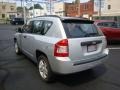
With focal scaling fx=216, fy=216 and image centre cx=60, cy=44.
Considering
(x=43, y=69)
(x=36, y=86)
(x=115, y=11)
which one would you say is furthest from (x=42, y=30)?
(x=115, y=11)

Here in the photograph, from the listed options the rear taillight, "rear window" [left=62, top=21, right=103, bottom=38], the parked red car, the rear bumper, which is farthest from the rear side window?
the parked red car

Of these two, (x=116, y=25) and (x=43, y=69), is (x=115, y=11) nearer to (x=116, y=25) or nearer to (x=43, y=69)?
(x=116, y=25)

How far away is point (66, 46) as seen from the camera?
5.21 metres

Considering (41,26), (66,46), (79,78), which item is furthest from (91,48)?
(41,26)

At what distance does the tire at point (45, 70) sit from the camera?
575 cm

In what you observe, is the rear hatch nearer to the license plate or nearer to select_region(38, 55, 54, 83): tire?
the license plate

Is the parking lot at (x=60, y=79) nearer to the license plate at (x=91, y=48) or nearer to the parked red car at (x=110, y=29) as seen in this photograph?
the license plate at (x=91, y=48)

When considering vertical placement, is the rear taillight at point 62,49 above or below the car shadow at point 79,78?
above

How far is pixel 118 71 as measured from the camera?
691 cm

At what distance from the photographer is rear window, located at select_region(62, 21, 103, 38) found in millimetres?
5491

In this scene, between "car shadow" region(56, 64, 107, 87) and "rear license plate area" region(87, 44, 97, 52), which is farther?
"car shadow" region(56, 64, 107, 87)

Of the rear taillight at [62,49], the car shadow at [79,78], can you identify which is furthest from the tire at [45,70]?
the rear taillight at [62,49]

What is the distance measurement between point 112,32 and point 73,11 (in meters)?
68.2

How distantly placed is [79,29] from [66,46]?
80 centimetres
